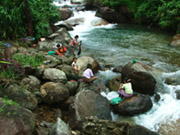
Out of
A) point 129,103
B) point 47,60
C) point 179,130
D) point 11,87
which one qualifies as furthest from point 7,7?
point 179,130

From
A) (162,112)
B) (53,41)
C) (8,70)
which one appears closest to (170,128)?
(162,112)

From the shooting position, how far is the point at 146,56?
392 inches

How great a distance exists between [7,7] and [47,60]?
14.1 feet

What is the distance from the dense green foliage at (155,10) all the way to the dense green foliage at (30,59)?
11711mm

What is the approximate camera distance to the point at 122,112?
5672 mm

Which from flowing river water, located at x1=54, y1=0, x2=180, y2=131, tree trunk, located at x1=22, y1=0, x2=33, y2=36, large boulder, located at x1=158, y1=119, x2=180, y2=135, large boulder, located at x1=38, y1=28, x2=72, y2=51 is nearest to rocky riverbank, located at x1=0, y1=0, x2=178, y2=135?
flowing river water, located at x1=54, y1=0, x2=180, y2=131

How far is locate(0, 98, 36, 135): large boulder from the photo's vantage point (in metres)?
3.14

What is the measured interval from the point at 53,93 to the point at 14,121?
2.09 meters

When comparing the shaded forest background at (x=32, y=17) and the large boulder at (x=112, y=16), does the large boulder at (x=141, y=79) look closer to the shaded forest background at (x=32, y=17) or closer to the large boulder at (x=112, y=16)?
the shaded forest background at (x=32, y=17)

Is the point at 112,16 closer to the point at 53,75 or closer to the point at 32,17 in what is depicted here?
the point at 32,17

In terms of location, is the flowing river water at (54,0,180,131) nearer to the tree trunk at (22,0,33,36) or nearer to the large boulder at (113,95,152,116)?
the large boulder at (113,95,152,116)

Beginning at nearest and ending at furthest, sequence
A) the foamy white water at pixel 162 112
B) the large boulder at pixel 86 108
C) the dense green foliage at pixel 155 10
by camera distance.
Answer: the large boulder at pixel 86 108, the foamy white water at pixel 162 112, the dense green foliage at pixel 155 10

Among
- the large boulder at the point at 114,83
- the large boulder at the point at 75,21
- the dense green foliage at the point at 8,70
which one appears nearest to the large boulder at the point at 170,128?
the large boulder at the point at 114,83

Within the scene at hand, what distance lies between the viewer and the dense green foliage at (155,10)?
13.5 meters
